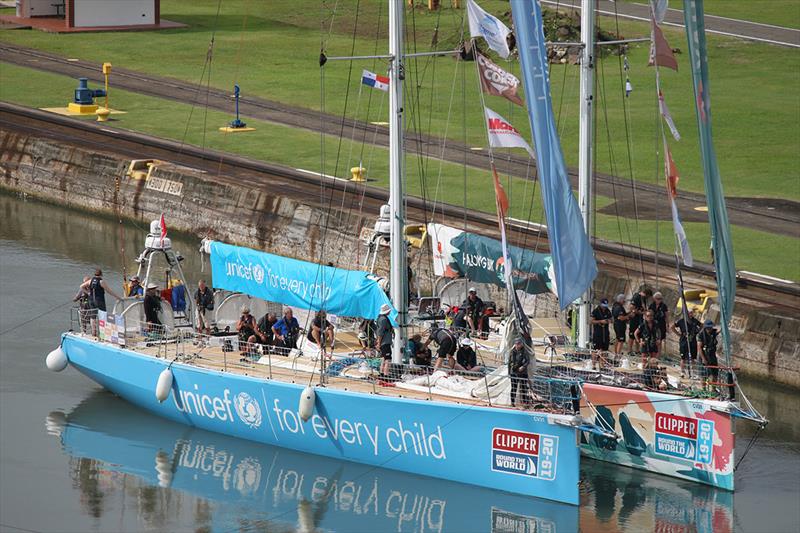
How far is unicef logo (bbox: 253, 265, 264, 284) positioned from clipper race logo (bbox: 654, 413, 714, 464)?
873 cm

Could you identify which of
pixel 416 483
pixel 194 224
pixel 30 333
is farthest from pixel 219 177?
pixel 416 483

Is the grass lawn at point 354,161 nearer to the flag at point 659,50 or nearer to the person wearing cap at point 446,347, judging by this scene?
the person wearing cap at point 446,347

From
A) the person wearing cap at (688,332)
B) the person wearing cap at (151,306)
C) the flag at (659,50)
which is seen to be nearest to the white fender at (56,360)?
the person wearing cap at (151,306)

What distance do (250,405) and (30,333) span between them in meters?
9.60

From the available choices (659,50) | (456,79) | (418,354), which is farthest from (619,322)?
(456,79)

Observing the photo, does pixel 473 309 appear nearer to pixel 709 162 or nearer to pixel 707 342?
pixel 707 342

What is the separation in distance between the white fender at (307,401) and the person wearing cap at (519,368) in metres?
3.91

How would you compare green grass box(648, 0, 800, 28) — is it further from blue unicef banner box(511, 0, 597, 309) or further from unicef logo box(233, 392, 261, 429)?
blue unicef banner box(511, 0, 597, 309)

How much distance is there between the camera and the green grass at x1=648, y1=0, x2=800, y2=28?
7275cm

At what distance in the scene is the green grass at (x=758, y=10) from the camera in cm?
7275

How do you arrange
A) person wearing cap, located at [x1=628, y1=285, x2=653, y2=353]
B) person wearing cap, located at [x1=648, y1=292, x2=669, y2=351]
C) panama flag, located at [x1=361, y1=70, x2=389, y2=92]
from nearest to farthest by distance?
1. panama flag, located at [x1=361, y1=70, x2=389, y2=92]
2. person wearing cap, located at [x1=648, y1=292, x2=669, y2=351]
3. person wearing cap, located at [x1=628, y1=285, x2=653, y2=353]

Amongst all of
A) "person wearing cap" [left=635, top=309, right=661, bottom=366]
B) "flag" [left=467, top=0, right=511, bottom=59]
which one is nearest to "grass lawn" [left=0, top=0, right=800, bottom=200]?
"person wearing cap" [left=635, top=309, right=661, bottom=366]

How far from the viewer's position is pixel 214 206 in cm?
4825

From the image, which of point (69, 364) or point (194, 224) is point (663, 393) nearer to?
point (69, 364)
